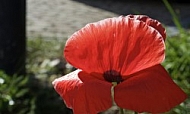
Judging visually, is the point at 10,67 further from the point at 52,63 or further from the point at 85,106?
the point at 85,106

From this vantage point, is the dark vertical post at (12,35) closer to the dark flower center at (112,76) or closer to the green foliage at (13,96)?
the green foliage at (13,96)


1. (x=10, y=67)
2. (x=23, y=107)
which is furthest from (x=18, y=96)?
(x=10, y=67)

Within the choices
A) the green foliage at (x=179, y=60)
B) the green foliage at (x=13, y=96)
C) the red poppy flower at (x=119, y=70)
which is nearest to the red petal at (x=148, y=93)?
the red poppy flower at (x=119, y=70)

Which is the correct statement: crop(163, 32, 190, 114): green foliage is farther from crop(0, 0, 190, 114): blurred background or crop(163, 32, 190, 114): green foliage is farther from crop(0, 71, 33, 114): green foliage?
crop(0, 71, 33, 114): green foliage

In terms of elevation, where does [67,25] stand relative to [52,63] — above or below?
below

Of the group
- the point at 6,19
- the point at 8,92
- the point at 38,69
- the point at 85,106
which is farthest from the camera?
the point at 38,69

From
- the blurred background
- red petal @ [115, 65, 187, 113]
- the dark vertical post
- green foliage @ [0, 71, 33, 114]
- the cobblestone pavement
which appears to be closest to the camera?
red petal @ [115, 65, 187, 113]

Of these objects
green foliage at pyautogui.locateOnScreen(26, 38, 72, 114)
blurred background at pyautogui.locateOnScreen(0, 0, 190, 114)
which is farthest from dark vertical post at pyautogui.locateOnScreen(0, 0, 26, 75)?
green foliage at pyautogui.locateOnScreen(26, 38, 72, 114)
